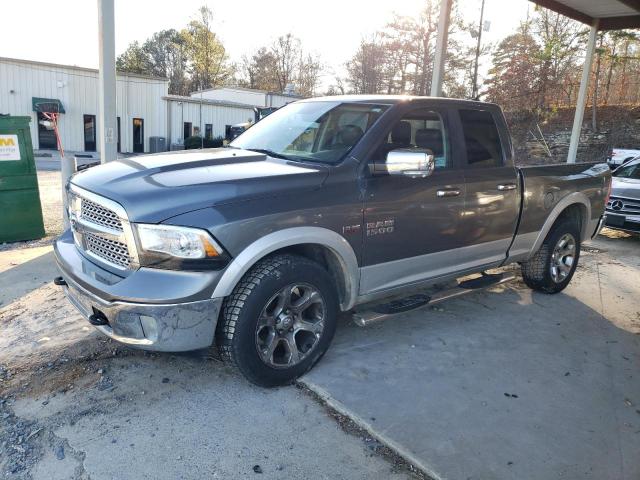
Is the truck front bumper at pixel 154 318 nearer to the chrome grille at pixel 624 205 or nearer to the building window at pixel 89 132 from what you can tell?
the chrome grille at pixel 624 205

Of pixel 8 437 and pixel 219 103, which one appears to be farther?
pixel 219 103

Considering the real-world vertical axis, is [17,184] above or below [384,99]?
below

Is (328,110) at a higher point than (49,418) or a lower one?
higher

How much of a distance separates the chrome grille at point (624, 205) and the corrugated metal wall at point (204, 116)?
23.8 metres

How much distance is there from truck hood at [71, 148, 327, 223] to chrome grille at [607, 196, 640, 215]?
7.44 meters

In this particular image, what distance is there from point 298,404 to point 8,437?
1.62 metres

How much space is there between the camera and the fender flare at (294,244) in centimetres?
292

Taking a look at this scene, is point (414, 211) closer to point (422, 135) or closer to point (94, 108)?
point (422, 135)

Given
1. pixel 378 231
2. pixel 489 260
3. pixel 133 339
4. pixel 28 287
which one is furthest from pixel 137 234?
pixel 489 260

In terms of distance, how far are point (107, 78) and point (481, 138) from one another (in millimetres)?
4317

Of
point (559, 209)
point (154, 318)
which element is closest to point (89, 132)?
point (559, 209)

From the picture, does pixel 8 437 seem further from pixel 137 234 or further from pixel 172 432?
pixel 137 234

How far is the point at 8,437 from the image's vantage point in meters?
2.77

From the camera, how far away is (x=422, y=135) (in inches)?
164
